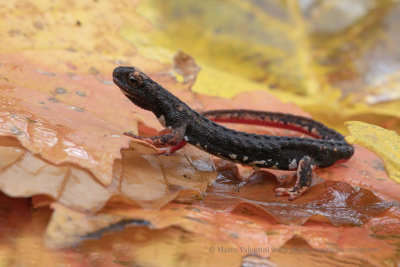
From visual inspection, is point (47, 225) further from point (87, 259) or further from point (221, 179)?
point (221, 179)

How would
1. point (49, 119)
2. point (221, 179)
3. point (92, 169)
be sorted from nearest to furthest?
1. point (92, 169)
2. point (49, 119)
3. point (221, 179)

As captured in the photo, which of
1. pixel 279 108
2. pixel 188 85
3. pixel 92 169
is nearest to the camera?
pixel 92 169

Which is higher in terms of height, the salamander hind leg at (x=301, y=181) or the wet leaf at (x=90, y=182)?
the salamander hind leg at (x=301, y=181)

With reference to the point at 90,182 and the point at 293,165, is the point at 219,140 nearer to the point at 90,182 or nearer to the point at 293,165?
the point at 293,165

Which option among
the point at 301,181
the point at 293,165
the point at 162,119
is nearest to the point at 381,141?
the point at 301,181

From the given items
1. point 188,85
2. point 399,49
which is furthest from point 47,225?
point 399,49

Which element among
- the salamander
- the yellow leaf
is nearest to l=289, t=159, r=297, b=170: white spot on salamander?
the salamander

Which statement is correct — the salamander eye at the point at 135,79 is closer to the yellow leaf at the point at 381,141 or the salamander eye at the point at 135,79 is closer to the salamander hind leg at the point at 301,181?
the salamander hind leg at the point at 301,181

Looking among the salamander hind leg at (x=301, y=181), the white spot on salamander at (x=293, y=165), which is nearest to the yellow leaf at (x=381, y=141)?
the salamander hind leg at (x=301, y=181)
